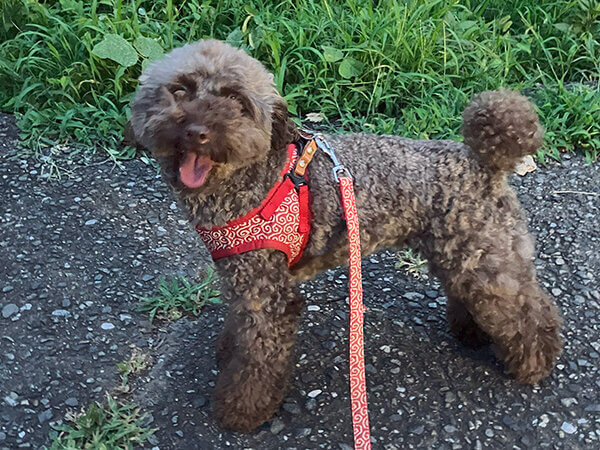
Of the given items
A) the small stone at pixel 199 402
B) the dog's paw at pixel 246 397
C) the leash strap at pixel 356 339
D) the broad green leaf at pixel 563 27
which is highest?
the leash strap at pixel 356 339

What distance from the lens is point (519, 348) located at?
282cm

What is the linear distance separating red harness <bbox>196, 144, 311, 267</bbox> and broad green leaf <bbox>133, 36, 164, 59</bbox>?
2148 mm

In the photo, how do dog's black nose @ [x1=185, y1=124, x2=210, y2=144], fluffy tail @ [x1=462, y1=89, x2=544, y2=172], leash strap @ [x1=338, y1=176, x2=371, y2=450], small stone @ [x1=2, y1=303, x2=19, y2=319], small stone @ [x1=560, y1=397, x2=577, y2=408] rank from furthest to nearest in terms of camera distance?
small stone @ [x1=2, y1=303, x2=19, y2=319] < small stone @ [x1=560, y1=397, x2=577, y2=408] < fluffy tail @ [x1=462, y1=89, x2=544, y2=172] < dog's black nose @ [x1=185, y1=124, x2=210, y2=144] < leash strap @ [x1=338, y1=176, x2=371, y2=450]

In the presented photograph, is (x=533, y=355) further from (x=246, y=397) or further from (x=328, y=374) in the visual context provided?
(x=246, y=397)

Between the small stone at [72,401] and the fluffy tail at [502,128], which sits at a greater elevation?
the fluffy tail at [502,128]

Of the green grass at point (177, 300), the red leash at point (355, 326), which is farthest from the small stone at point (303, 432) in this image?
the green grass at point (177, 300)

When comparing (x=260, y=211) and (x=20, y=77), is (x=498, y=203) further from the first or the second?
(x=20, y=77)

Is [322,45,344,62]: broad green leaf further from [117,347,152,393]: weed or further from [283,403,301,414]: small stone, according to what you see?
[283,403,301,414]: small stone

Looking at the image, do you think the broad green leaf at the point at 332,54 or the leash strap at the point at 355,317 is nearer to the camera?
the leash strap at the point at 355,317

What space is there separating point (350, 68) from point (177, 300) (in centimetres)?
196

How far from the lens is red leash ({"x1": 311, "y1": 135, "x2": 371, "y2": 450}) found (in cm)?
214

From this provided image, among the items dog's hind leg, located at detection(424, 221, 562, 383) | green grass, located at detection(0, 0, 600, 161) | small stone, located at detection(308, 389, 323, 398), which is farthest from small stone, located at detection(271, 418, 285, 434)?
green grass, located at detection(0, 0, 600, 161)

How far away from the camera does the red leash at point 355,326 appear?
214cm

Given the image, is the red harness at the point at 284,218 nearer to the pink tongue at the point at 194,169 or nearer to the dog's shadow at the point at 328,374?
the pink tongue at the point at 194,169
